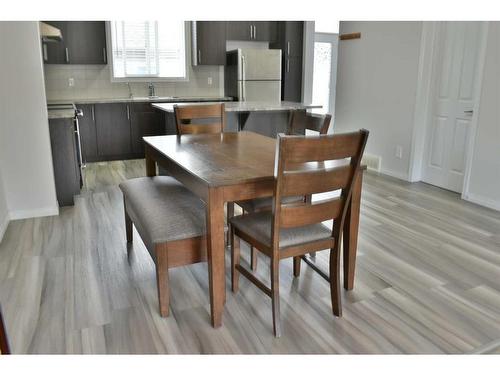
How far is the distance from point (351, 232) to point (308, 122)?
998 millimetres

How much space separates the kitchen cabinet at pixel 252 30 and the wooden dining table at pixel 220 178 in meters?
4.09

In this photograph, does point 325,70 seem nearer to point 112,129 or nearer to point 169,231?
point 112,129

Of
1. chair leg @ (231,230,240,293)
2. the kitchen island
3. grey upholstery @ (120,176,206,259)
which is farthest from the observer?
the kitchen island

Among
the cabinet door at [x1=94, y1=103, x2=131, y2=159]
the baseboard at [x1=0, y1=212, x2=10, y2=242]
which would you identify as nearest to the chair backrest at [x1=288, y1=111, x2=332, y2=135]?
the baseboard at [x1=0, y1=212, x2=10, y2=242]

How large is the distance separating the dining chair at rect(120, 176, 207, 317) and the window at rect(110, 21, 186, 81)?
14.3 feet

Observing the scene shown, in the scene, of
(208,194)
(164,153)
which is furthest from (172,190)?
(208,194)

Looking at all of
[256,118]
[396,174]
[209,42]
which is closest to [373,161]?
[396,174]

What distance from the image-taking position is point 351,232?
2.29 meters

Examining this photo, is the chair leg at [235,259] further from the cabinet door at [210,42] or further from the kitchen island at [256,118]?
the cabinet door at [210,42]

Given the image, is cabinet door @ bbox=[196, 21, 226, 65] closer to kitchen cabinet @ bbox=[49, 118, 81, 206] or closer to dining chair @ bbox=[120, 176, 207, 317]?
kitchen cabinet @ bbox=[49, 118, 81, 206]

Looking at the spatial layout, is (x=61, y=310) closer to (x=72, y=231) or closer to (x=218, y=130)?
(x=72, y=231)

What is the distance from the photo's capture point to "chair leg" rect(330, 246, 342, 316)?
2080 millimetres

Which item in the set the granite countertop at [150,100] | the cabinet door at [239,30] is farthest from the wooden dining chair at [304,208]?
the cabinet door at [239,30]
